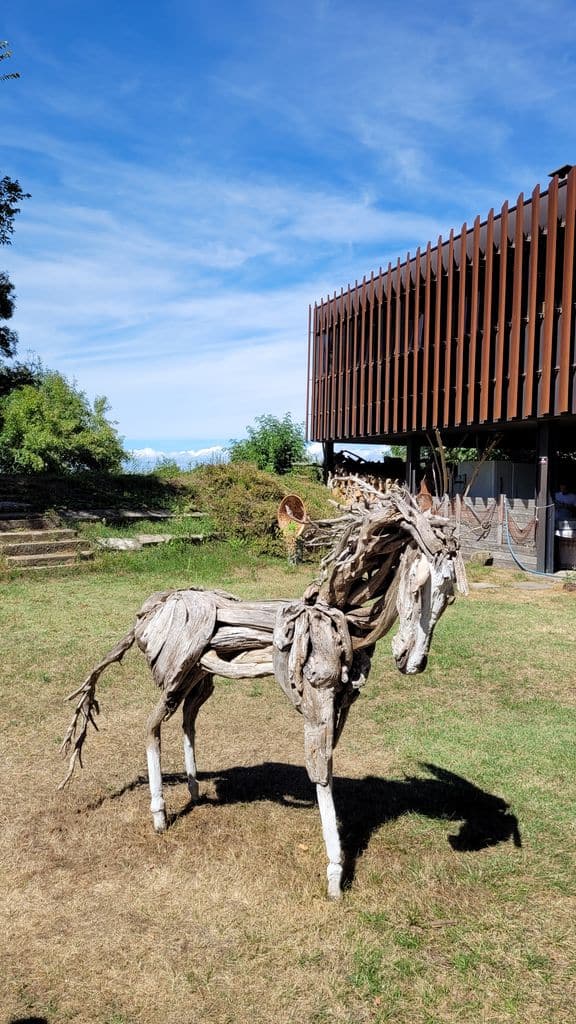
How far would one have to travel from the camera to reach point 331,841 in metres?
3.67

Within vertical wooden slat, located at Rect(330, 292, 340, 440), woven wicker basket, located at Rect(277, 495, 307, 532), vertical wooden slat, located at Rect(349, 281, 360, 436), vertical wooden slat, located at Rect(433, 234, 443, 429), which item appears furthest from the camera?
vertical wooden slat, located at Rect(330, 292, 340, 440)

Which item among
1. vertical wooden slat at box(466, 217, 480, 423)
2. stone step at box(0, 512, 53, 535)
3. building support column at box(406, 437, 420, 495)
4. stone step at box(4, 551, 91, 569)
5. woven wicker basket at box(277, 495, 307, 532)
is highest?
vertical wooden slat at box(466, 217, 480, 423)

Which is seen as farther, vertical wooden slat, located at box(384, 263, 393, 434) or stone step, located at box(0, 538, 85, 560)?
vertical wooden slat, located at box(384, 263, 393, 434)

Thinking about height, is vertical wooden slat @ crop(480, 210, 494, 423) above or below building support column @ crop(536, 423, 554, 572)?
above

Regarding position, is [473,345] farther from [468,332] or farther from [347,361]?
[347,361]

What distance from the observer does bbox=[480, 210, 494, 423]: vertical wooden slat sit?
1770 cm

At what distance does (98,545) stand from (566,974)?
1295 cm

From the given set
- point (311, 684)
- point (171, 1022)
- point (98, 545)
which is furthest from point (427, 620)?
point (98, 545)

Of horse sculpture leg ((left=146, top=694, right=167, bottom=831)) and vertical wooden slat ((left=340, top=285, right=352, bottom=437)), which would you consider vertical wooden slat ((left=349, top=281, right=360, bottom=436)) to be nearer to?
vertical wooden slat ((left=340, top=285, right=352, bottom=437))

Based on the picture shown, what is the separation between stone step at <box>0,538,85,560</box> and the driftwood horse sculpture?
10110 millimetres

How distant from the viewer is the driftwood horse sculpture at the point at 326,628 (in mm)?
3434

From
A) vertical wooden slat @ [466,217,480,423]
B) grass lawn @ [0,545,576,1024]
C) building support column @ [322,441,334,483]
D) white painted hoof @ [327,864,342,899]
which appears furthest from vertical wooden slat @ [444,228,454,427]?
white painted hoof @ [327,864,342,899]

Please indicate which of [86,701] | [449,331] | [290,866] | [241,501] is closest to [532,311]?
[449,331]

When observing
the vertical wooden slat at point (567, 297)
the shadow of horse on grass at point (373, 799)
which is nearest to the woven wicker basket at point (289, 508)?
the vertical wooden slat at point (567, 297)
